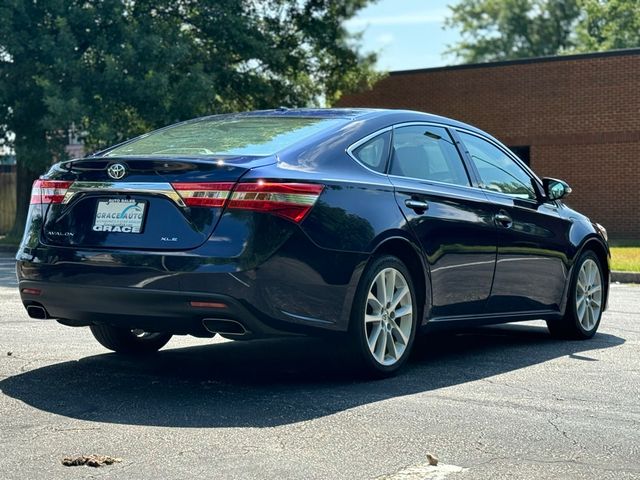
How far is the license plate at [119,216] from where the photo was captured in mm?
5930

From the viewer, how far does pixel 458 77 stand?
103 ft

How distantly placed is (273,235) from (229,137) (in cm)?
101

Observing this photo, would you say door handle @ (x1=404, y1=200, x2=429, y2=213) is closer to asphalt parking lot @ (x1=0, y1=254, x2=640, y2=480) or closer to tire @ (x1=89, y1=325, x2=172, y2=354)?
asphalt parking lot @ (x1=0, y1=254, x2=640, y2=480)

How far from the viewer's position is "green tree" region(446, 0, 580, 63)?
64.6 metres

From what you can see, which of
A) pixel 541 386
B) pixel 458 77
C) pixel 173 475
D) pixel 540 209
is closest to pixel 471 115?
pixel 458 77

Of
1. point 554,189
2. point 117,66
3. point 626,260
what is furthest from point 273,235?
point 117,66

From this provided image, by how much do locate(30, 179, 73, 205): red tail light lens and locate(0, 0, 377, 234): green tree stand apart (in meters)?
18.0

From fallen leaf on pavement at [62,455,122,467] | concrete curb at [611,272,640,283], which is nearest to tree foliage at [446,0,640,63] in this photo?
concrete curb at [611,272,640,283]

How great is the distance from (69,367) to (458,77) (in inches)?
1011

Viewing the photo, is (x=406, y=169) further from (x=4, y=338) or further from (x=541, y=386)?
(x=4, y=338)

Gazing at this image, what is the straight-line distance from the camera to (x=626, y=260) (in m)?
19.5

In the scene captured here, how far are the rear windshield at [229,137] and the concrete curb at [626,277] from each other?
1072 cm

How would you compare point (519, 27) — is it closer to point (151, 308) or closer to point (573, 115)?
point (573, 115)

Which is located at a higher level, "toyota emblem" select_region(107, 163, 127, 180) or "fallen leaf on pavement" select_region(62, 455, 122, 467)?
"toyota emblem" select_region(107, 163, 127, 180)
